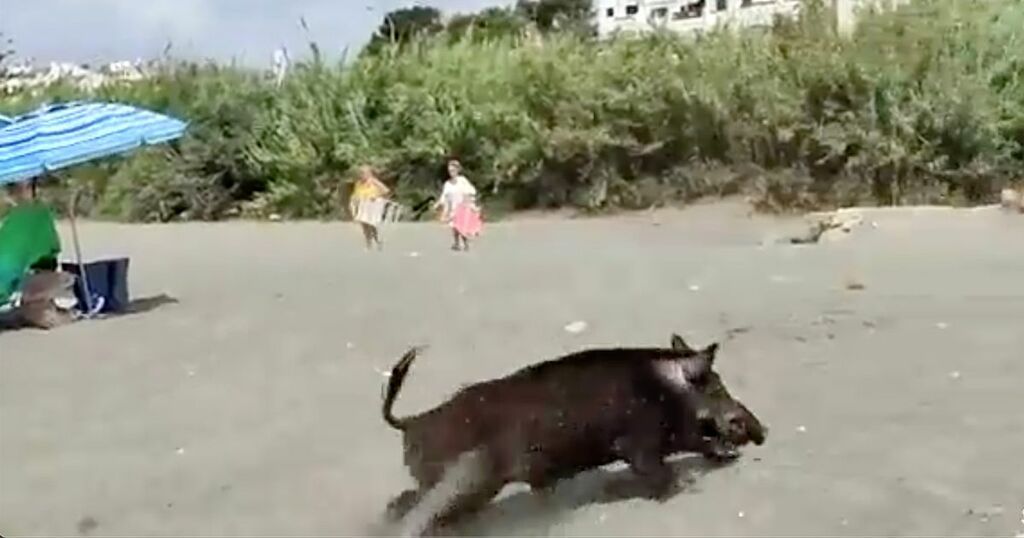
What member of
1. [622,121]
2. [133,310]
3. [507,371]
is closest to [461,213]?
[133,310]

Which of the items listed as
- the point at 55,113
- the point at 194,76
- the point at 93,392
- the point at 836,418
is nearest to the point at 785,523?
the point at 836,418

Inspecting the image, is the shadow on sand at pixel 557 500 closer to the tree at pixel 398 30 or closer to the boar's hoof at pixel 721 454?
the boar's hoof at pixel 721 454

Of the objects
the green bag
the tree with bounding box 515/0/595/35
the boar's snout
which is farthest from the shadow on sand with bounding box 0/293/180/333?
the tree with bounding box 515/0/595/35

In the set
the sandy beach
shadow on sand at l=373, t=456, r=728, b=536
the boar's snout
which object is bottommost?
the sandy beach

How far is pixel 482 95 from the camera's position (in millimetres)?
29766

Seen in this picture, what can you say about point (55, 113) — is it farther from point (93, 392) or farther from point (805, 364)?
point (805, 364)

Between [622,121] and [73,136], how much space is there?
15002 mm

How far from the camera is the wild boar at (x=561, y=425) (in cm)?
700

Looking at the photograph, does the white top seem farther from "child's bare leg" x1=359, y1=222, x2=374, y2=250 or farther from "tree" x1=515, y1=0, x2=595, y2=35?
"tree" x1=515, y1=0, x2=595, y2=35

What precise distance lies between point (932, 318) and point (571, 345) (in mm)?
2103

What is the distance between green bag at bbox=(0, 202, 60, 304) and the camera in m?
14.4

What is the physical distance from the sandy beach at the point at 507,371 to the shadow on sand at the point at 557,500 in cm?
1

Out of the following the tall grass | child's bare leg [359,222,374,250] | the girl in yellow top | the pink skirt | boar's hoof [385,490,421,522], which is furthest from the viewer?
the tall grass

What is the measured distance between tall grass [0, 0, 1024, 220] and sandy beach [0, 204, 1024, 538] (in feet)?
30.3
